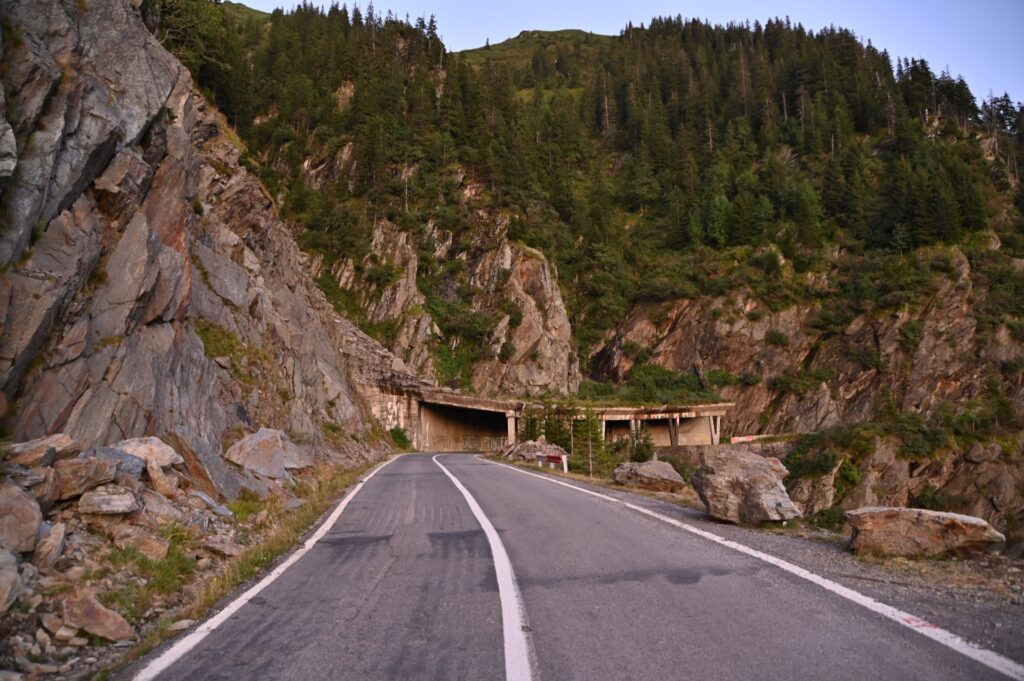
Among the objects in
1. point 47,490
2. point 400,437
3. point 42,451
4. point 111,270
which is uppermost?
point 111,270

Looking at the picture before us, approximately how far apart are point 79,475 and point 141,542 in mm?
1116

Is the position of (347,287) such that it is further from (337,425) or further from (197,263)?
(197,263)

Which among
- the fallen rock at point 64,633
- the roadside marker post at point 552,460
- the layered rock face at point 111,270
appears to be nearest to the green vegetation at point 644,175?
the layered rock face at point 111,270

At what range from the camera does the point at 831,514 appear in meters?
8.80

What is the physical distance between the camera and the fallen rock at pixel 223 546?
22.7 ft

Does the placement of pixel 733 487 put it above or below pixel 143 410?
below

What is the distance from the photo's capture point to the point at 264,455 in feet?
43.4

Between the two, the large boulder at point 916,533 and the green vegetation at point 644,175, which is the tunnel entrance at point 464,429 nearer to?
the green vegetation at point 644,175

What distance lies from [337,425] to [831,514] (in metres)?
23.1

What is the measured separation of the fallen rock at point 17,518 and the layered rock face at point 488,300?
46788mm

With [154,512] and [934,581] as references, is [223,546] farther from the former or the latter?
Answer: [934,581]

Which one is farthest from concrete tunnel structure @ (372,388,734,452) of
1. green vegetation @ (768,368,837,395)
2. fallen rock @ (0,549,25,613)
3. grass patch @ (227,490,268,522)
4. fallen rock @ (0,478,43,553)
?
fallen rock @ (0,549,25,613)

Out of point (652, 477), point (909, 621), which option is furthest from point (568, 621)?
point (652, 477)

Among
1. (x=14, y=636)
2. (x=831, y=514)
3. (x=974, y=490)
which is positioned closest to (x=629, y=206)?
(x=974, y=490)
